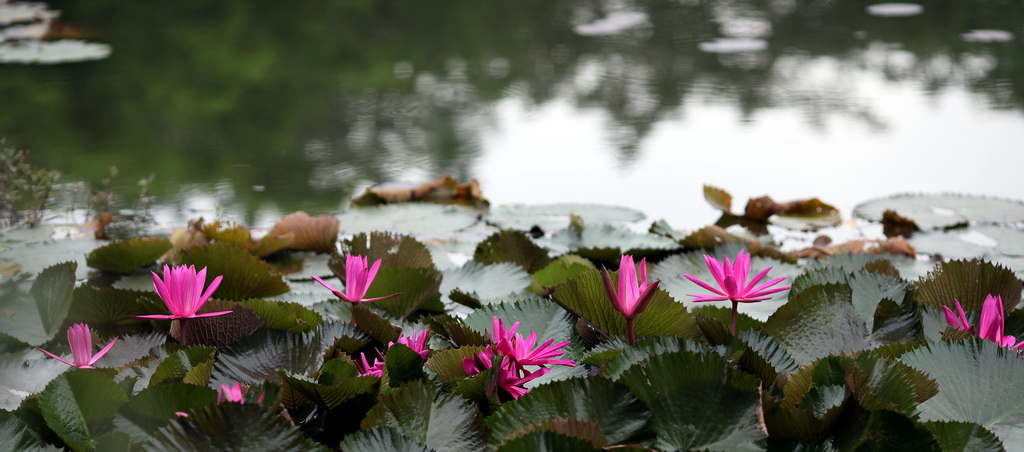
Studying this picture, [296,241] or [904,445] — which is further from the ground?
[904,445]

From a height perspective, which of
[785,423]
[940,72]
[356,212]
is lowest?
[940,72]

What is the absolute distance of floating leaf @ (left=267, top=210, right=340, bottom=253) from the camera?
1474 mm

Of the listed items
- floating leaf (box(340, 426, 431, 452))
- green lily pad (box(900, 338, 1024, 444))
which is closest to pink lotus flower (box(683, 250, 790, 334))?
green lily pad (box(900, 338, 1024, 444))

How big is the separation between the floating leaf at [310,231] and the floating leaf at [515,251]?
0.42 meters

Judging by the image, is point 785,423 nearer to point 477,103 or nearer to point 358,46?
point 477,103

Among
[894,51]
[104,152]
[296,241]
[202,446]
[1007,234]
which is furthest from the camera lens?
[894,51]

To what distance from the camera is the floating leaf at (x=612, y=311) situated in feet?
2.10

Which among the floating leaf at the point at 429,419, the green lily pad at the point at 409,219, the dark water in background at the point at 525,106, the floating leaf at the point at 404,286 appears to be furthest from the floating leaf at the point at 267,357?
the dark water in background at the point at 525,106

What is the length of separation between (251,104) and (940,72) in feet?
9.52

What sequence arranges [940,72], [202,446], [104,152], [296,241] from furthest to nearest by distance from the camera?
[940,72] → [104,152] → [296,241] → [202,446]

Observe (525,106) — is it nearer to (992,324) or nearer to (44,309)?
(44,309)

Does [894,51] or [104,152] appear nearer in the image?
[104,152]

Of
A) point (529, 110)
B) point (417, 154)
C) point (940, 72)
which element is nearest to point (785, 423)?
point (417, 154)

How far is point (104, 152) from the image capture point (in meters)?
2.71
